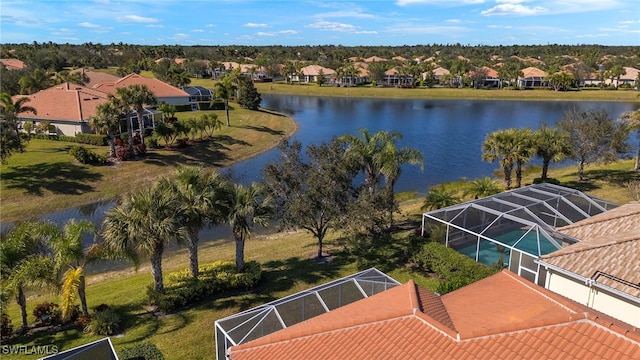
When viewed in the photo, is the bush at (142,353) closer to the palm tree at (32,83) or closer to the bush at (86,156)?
the bush at (86,156)

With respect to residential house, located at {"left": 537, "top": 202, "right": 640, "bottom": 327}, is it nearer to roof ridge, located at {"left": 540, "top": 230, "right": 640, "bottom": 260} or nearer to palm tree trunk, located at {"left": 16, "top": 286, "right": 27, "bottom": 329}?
roof ridge, located at {"left": 540, "top": 230, "right": 640, "bottom": 260}

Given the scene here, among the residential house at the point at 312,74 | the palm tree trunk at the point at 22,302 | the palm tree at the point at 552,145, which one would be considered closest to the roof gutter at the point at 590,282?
the palm tree at the point at 552,145

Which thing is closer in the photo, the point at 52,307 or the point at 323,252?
the point at 52,307

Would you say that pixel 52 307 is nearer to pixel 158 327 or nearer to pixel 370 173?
pixel 158 327

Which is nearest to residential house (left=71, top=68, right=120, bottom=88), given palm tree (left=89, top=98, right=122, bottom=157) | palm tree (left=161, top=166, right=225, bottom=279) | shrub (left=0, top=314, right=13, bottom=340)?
palm tree (left=89, top=98, right=122, bottom=157)

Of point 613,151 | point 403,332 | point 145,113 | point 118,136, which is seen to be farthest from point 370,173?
point 145,113
